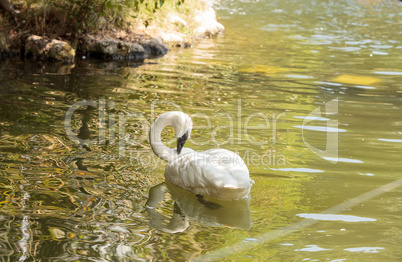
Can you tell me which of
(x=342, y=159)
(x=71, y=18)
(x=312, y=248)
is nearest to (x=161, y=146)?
(x=312, y=248)

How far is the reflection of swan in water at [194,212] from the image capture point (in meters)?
4.65

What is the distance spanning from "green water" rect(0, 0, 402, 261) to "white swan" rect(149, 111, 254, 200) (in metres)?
0.18

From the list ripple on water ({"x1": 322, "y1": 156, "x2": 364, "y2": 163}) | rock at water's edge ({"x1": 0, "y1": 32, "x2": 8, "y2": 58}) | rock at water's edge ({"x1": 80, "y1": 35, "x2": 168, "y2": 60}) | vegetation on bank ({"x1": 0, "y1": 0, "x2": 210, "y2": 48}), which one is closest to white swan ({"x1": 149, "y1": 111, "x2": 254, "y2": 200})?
ripple on water ({"x1": 322, "y1": 156, "x2": 364, "y2": 163})

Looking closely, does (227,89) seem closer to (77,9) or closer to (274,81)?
(274,81)

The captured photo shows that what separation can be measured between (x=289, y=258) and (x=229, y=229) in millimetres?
710

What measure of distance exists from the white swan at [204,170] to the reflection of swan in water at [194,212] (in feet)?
0.32

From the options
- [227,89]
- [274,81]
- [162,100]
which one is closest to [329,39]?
[274,81]

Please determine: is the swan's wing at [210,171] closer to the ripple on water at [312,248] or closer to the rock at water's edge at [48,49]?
the ripple on water at [312,248]

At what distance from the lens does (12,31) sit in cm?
1276

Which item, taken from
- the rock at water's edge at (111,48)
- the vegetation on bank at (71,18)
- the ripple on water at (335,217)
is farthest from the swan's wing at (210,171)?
the rock at water's edge at (111,48)

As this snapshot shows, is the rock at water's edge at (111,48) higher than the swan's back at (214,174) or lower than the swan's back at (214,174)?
higher

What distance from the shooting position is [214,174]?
4793 millimetres

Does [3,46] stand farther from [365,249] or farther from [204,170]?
[365,249]

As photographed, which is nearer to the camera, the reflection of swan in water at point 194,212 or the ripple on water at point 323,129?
the reflection of swan in water at point 194,212
